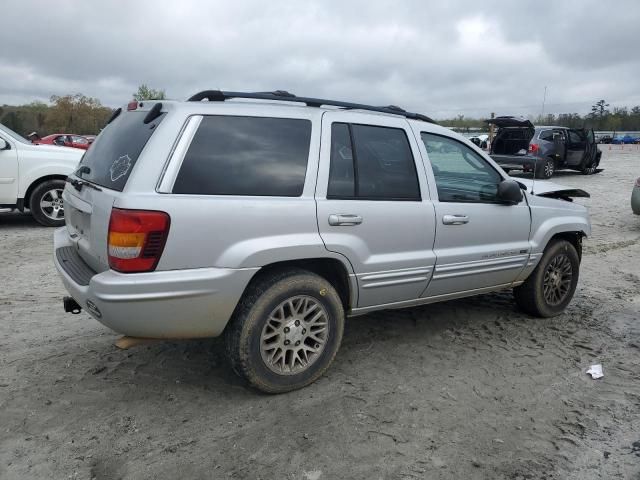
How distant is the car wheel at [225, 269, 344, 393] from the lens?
3.10m

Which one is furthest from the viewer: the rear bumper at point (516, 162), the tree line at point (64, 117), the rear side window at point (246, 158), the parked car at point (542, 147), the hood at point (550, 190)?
the tree line at point (64, 117)

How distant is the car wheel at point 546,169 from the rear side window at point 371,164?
43.3 feet

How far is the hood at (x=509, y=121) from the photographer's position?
578 inches

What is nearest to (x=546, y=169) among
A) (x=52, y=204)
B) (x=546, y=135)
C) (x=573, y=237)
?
(x=546, y=135)

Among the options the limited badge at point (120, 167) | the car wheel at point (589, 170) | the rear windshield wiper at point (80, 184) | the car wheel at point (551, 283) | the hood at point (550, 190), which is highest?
the limited badge at point (120, 167)

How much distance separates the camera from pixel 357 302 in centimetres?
355

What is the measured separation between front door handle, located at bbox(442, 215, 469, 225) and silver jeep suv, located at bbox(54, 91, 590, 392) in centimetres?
2

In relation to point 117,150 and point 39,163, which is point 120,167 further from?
point 39,163

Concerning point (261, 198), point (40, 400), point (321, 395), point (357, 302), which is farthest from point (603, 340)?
point (40, 400)

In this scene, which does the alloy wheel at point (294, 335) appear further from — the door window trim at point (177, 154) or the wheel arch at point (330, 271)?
the door window trim at point (177, 154)

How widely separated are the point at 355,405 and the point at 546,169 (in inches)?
598

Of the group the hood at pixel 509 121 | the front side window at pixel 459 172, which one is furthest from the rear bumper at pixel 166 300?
the hood at pixel 509 121

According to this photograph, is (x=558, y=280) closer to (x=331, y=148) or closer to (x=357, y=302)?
(x=357, y=302)

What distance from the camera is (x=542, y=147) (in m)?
16.3
